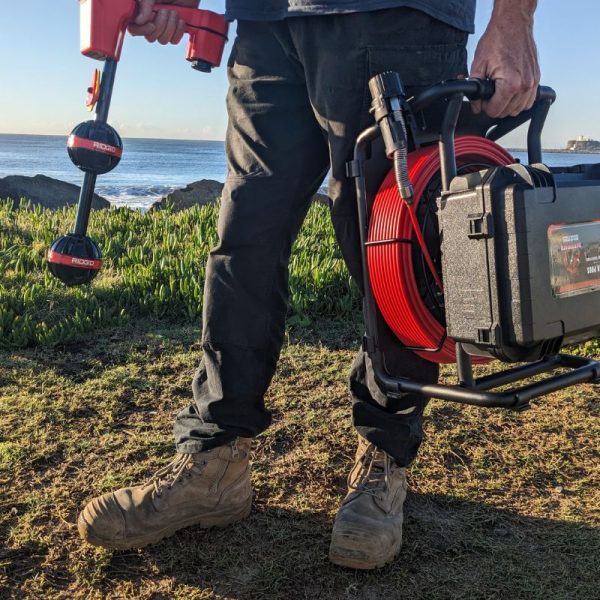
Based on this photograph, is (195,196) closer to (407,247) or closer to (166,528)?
(166,528)

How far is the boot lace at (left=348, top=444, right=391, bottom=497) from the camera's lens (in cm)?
208

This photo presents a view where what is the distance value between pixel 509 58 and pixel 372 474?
1.20 m

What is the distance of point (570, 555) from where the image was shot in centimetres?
197

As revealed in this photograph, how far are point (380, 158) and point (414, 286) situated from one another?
0.37 metres

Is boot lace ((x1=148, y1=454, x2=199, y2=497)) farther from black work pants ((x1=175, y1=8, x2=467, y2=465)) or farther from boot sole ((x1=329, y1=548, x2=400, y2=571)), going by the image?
boot sole ((x1=329, y1=548, x2=400, y2=571))

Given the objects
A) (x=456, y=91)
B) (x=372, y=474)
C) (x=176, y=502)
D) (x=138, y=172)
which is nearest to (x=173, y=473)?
(x=176, y=502)

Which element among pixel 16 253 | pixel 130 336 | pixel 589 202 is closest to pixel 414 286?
pixel 589 202

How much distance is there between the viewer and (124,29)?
7.33 ft

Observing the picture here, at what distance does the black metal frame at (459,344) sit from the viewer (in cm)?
155

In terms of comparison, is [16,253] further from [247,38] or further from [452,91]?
[452,91]

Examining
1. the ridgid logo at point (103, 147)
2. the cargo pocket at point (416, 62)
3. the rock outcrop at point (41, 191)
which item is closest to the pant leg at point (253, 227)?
the cargo pocket at point (416, 62)

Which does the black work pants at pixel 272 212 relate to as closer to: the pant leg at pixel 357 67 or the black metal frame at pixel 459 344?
the pant leg at pixel 357 67

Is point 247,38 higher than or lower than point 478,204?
higher

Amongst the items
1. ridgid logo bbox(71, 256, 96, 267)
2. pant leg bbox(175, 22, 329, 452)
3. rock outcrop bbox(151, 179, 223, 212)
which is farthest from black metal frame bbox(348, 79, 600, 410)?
rock outcrop bbox(151, 179, 223, 212)
